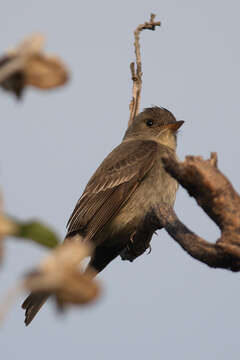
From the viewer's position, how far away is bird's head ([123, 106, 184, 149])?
831 cm

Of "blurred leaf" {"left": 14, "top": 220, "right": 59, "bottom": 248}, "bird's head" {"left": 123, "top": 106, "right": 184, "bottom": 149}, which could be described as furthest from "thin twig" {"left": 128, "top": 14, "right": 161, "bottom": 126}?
"blurred leaf" {"left": 14, "top": 220, "right": 59, "bottom": 248}

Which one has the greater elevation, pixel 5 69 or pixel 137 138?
pixel 137 138

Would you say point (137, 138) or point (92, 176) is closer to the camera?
point (92, 176)

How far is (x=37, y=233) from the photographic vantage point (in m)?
0.91

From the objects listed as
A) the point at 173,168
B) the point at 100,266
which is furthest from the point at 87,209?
the point at 173,168

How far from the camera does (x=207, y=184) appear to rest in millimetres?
3424

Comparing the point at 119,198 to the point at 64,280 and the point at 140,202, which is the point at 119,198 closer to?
the point at 140,202

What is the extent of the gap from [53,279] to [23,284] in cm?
5

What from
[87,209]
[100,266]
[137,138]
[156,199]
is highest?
[137,138]

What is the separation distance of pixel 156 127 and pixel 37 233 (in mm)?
7679

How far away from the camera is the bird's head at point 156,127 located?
327 inches

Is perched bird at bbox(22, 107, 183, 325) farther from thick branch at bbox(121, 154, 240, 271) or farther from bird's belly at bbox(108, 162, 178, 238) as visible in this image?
thick branch at bbox(121, 154, 240, 271)

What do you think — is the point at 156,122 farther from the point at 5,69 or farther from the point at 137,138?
the point at 5,69

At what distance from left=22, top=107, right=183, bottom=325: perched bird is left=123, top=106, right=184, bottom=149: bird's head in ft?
1.88
